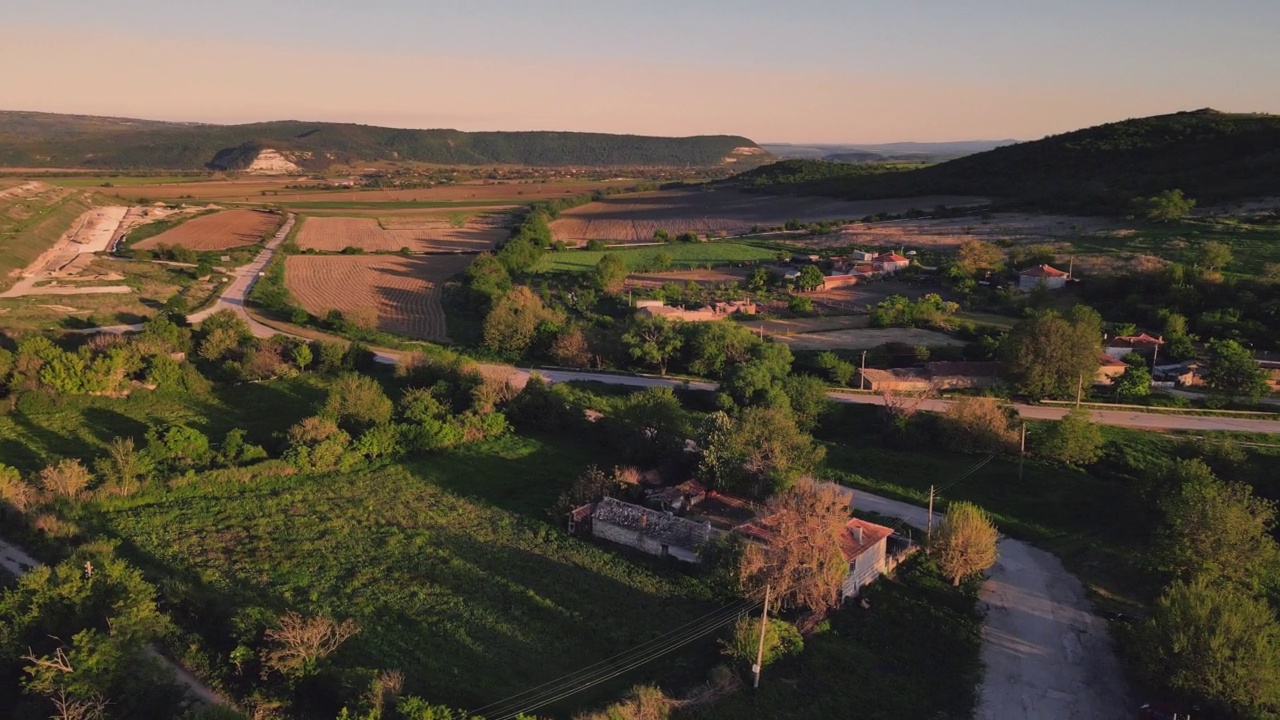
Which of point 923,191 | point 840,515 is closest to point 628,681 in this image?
point 840,515

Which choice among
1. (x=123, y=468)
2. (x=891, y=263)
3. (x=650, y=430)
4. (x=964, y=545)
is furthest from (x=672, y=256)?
(x=964, y=545)

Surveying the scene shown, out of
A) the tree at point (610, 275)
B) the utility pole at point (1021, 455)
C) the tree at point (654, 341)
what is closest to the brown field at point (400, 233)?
the tree at point (610, 275)

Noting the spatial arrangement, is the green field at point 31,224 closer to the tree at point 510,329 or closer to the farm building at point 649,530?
the tree at point 510,329

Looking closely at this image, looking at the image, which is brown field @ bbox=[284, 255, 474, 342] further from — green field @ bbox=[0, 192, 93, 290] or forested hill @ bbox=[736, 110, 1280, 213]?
forested hill @ bbox=[736, 110, 1280, 213]

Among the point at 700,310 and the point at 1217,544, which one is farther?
the point at 700,310

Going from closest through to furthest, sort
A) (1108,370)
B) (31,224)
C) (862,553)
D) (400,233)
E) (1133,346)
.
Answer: (862,553), (1108,370), (1133,346), (31,224), (400,233)

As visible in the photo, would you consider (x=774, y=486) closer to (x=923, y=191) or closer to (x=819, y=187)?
(x=923, y=191)

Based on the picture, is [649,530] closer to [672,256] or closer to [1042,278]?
[1042,278]
